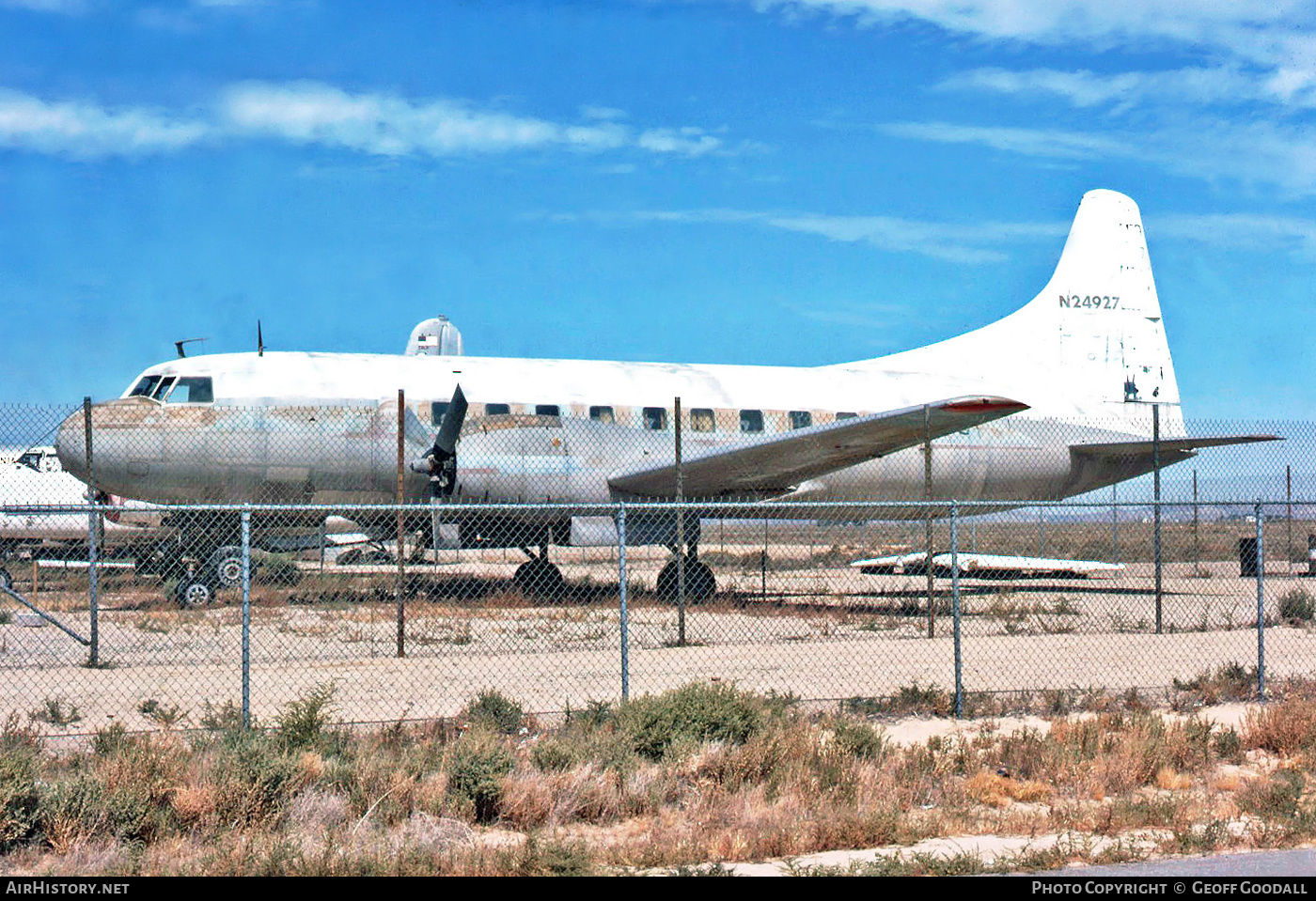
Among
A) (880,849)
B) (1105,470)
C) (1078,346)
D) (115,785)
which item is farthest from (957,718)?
(1078,346)

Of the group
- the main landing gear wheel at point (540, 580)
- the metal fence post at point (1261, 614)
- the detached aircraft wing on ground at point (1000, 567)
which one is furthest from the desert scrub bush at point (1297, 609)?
the main landing gear wheel at point (540, 580)

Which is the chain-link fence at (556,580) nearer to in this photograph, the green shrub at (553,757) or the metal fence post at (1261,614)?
the metal fence post at (1261,614)

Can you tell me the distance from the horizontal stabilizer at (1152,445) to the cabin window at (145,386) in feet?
56.6

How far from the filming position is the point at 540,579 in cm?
2208

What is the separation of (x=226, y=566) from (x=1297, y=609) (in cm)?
1816

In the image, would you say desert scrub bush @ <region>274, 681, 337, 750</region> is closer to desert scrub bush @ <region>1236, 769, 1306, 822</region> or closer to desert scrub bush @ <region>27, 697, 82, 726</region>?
desert scrub bush @ <region>27, 697, 82, 726</region>

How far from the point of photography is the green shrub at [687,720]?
9.21 metres

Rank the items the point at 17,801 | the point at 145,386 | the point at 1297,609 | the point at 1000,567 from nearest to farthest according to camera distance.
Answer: the point at 17,801 < the point at 1297,609 < the point at 145,386 < the point at 1000,567

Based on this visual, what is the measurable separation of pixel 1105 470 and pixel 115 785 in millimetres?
22216

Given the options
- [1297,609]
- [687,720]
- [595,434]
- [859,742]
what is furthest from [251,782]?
[1297,609]

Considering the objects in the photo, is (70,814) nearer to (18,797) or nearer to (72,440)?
(18,797)

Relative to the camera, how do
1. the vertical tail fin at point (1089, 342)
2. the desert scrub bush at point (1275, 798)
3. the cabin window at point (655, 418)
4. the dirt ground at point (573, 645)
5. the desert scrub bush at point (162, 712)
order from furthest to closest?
1. the vertical tail fin at point (1089, 342)
2. the cabin window at point (655, 418)
3. the dirt ground at point (573, 645)
4. the desert scrub bush at point (162, 712)
5. the desert scrub bush at point (1275, 798)

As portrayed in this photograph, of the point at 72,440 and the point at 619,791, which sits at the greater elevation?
the point at 72,440

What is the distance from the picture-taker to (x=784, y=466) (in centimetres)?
2128
